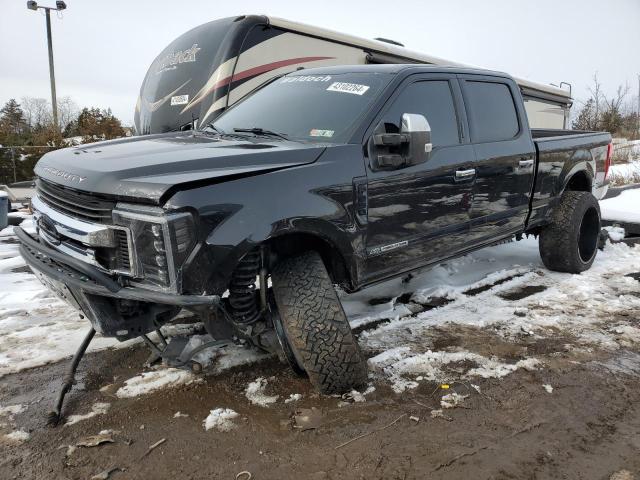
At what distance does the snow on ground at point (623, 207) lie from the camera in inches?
257

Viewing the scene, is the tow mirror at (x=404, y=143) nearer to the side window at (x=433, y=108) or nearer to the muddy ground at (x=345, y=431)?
the side window at (x=433, y=108)

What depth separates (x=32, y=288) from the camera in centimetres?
441

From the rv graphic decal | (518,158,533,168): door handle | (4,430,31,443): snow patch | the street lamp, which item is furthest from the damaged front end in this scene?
the street lamp

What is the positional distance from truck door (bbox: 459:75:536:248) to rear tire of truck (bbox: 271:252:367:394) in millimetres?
1598

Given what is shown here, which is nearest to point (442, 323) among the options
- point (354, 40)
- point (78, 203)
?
point (78, 203)

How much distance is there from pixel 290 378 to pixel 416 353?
85cm

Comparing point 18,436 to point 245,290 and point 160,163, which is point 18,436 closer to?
point 245,290

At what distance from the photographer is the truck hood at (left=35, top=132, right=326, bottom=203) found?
2156 mm

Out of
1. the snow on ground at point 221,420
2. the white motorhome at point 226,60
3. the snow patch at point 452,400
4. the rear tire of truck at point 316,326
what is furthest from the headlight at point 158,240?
the white motorhome at point 226,60

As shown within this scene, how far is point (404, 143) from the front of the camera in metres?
2.87

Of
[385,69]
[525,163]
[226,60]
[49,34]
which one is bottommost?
[525,163]

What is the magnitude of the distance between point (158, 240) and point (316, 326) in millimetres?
910

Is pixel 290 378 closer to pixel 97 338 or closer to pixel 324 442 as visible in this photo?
pixel 324 442

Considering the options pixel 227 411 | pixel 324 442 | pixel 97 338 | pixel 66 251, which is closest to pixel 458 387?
pixel 324 442
